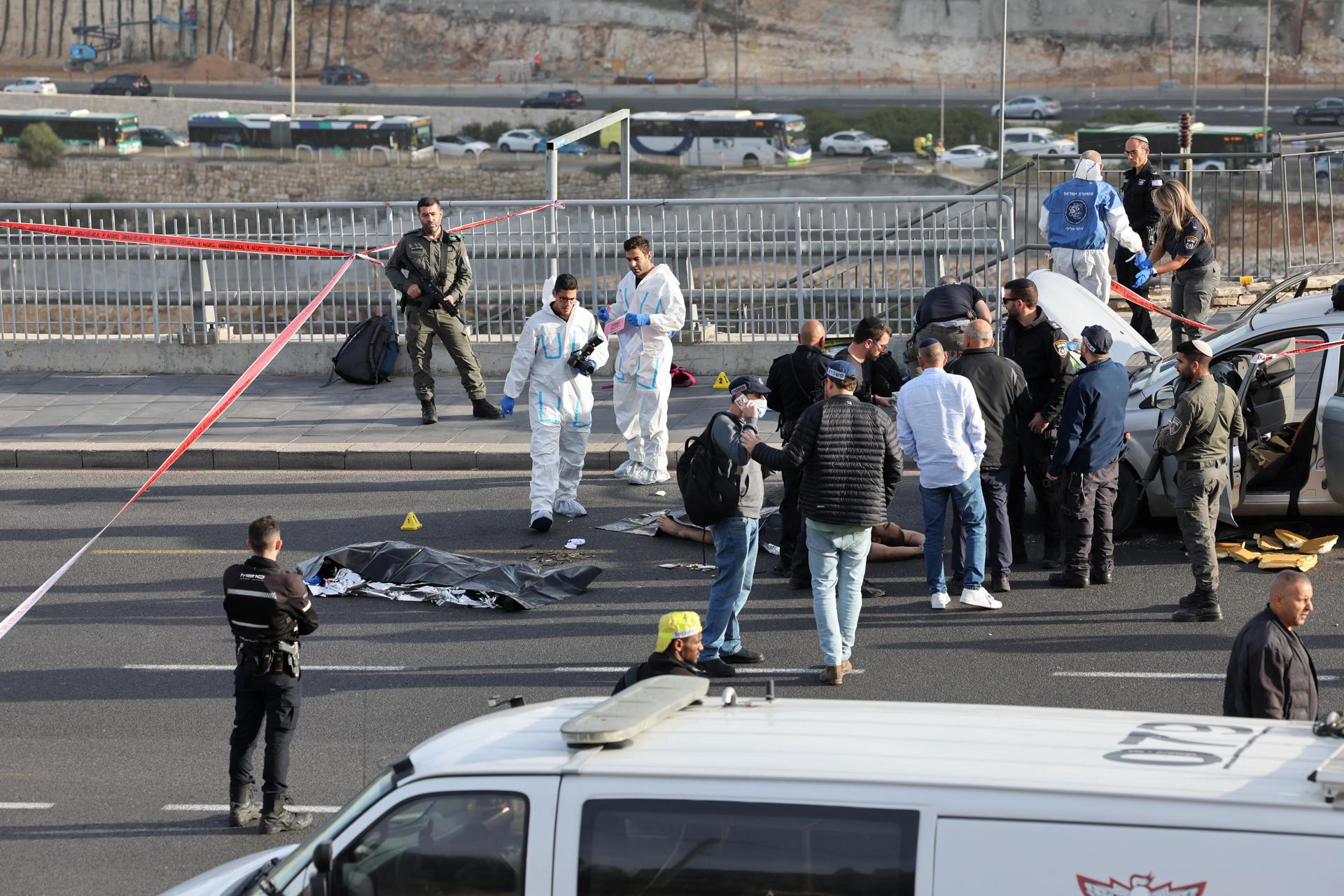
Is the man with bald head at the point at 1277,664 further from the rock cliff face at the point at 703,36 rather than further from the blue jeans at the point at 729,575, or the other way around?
the rock cliff face at the point at 703,36

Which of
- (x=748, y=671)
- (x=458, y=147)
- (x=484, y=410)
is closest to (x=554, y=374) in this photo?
(x=484, y=410)

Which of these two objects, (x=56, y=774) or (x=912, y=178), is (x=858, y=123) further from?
(x=56, y=774)

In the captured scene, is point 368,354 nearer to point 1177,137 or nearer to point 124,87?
point 1177,137

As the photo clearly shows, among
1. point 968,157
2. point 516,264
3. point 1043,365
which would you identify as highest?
point 968,157

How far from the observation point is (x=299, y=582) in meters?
7.21

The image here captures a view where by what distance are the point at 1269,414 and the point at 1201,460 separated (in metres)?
2.40

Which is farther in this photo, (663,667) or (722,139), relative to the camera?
(722,139)

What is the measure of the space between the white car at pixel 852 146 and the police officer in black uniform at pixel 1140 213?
2195 inches

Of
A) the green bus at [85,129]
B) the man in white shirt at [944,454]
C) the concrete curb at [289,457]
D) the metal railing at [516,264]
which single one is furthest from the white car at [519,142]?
the man in white shirt at [944,454]

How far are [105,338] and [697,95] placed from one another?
71.5 meters

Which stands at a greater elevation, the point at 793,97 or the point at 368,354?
the point at 793,97

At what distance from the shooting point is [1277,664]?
601 cm

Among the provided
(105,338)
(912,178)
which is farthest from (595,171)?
(105,338)

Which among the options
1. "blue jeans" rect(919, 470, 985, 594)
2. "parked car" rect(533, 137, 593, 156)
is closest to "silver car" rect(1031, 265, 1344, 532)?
"blue jeans" rect(919, 470, 985, 594)
